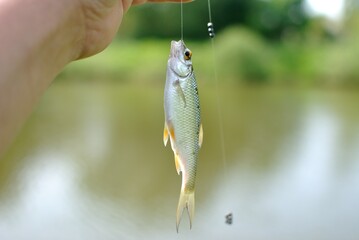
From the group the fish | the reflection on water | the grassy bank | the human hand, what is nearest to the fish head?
the fish

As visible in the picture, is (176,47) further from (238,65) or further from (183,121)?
(238,65)

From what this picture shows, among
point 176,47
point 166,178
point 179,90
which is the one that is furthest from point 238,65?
point 179,90

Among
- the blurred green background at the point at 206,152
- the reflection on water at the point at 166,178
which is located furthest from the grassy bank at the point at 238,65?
the reflection on water at the point at 166,178

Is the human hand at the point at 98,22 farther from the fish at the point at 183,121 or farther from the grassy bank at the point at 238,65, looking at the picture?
the grassy bank at the point at 238,65

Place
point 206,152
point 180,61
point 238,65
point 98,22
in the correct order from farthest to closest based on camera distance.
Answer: point 238,65
point 206,152
point 180,61
point 98,22

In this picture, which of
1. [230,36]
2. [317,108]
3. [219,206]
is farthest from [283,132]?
[230,36]

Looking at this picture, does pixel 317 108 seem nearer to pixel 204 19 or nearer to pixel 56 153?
pixel 56 153
